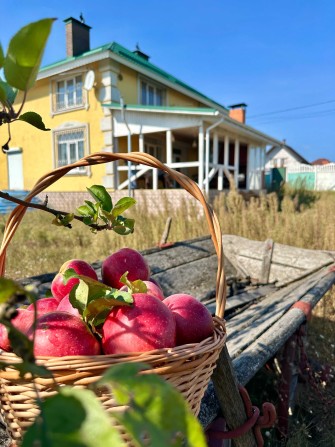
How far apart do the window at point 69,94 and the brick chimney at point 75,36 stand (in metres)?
0.95

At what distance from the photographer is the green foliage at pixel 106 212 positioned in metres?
0.73

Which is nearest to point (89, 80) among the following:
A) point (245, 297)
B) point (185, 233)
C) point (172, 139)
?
point (172, 139)

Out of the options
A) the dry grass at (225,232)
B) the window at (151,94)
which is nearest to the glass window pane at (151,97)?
the window at (151,94)

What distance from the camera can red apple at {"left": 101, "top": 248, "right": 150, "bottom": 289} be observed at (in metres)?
0.79

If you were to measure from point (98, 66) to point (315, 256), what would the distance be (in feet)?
29.5

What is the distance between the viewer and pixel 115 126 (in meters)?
9.48

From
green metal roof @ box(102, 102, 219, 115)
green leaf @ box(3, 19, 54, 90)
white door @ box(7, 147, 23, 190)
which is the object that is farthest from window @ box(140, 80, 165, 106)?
green leaf @ box(3, 19, 54, 90)

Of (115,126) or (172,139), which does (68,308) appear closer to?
(172,139)

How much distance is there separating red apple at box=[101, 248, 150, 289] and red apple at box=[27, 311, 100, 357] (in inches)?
10.4

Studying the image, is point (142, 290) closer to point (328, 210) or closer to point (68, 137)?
point (328, 210)

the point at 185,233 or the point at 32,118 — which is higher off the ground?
the point at 32,118

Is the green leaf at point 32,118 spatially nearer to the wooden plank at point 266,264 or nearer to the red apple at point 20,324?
the red apple at point 20,324

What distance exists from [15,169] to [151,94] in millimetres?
5941

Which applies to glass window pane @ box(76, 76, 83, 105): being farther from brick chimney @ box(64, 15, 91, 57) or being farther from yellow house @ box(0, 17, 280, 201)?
brick chimney @ box(64, 15, 91, 57)
